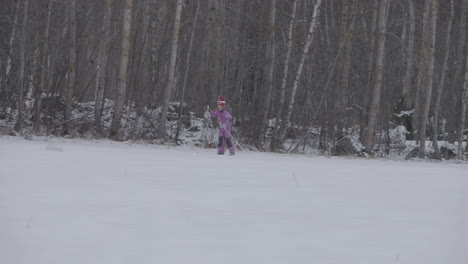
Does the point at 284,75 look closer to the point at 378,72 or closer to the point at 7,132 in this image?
the point at 378,72

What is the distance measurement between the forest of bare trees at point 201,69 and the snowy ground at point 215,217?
8999 millimetres

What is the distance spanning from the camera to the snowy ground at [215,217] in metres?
3.94

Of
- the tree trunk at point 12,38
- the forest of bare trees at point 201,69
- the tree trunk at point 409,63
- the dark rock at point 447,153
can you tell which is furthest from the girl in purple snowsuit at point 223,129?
the dark rock at point 447,153

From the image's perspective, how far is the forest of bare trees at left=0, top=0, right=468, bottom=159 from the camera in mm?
17391

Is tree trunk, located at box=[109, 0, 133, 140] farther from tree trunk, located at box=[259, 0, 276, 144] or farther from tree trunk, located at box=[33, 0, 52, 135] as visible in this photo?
tree trunk, located at box=[259, 0, 276, 144]

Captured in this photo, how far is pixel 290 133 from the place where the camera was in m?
20.2

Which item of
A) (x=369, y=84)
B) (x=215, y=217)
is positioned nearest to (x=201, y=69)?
(x=369, y=84)

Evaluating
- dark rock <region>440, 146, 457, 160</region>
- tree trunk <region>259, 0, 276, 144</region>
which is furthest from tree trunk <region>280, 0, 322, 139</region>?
dark rock <region>440, 146, 457, 160</region>

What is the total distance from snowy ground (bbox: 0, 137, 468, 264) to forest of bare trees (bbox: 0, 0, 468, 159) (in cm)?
900

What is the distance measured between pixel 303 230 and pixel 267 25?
1479cm

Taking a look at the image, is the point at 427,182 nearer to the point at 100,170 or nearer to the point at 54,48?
the point at 100,170

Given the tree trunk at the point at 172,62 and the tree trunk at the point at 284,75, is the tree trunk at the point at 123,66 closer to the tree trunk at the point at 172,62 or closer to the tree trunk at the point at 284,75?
the tree trunk at the point at 172,62

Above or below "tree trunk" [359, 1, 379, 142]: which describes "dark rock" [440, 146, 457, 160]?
below

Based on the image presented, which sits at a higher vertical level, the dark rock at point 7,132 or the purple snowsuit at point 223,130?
the purple snowsuit at point 223,130
